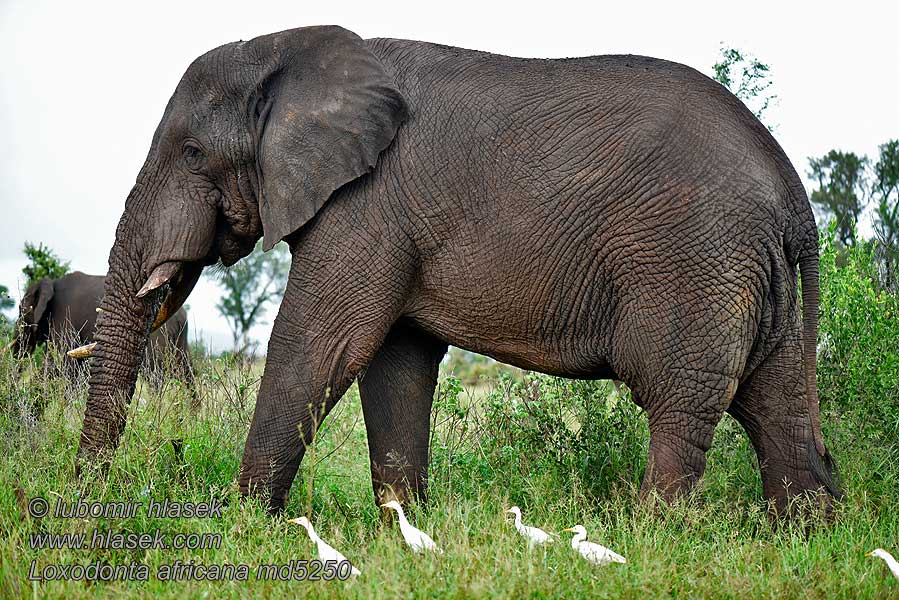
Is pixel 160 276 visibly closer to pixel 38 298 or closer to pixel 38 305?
pixel 38 305

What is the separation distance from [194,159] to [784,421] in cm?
356

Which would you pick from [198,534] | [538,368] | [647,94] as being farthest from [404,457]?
[647,94]

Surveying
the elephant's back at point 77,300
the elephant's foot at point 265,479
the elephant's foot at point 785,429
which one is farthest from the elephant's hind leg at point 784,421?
the elephant's back at point 77,300

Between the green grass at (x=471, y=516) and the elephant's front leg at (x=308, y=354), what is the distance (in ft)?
0.97

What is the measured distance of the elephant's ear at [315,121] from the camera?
5.50m

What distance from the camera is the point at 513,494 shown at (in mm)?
6496

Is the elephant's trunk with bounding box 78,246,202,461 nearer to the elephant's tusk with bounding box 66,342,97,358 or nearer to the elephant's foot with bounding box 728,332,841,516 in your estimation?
the elephant's tusk with bounding box 66,342,97,358

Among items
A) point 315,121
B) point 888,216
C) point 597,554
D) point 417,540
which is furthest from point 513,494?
point 888,216

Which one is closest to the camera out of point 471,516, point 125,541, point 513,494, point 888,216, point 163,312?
point 125,541

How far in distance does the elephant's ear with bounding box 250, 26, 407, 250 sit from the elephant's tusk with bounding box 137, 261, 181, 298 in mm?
616

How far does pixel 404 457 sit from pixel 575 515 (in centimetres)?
103

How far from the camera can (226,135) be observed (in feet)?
18.9

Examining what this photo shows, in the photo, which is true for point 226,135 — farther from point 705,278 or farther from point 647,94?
point 705,278

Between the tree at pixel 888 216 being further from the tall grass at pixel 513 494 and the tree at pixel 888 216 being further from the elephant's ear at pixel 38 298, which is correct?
the elephant's ear at pixel 38 298
